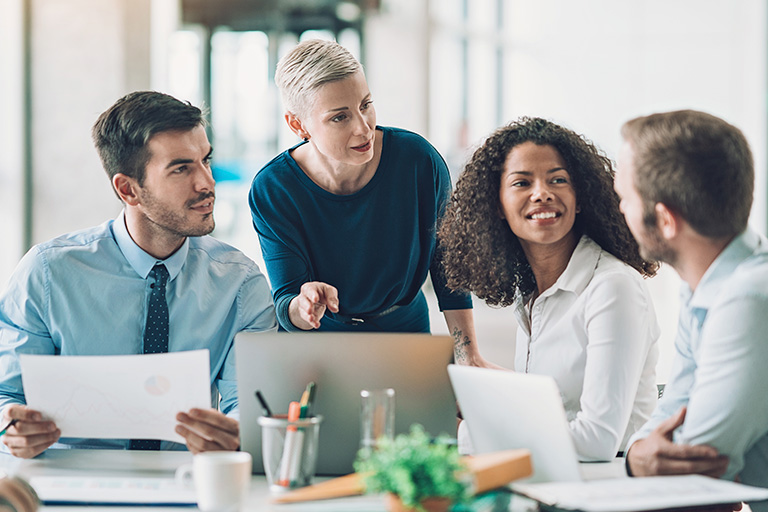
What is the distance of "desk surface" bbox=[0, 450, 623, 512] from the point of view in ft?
3.83

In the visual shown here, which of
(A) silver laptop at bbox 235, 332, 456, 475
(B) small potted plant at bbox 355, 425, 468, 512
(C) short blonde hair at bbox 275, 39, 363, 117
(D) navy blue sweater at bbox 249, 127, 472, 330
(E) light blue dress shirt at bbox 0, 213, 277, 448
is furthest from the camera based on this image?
(D) navy blue sweater at bbox 249, 127, 472, 330

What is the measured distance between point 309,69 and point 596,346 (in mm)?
1026

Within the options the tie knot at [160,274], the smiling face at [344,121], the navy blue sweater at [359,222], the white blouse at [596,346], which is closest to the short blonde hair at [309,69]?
the smiling face at [344,121]

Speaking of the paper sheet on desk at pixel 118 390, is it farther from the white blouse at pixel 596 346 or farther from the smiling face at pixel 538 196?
the smiling face at pixel 538 196

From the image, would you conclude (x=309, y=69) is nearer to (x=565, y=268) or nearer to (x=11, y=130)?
(x=565, y=268)

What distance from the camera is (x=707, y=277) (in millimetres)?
1383

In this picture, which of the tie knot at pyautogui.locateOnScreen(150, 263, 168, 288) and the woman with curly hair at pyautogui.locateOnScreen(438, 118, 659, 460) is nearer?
the woman with curly hair at pyautogui.locateOnScreen(438, 118, 659, 460)

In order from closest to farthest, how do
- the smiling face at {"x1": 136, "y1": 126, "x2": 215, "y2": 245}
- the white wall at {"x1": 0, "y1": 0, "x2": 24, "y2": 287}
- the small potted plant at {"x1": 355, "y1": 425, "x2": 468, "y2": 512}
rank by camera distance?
the small potted plant at {"x1": 355, "y1": 425, "x2": 468, "y2": 512}, the smiling face at {"x1": 136, "y1": 126, "x2": 215, "y2": 245}, the white wall at {"x1": 0, "y1": 0, "x2": 24, "y2": 287}

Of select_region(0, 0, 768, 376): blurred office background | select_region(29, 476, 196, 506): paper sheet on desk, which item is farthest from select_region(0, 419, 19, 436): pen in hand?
select_region(0, 0, 768, 376): blurred office background

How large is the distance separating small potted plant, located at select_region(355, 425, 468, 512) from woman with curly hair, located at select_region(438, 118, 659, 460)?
2.10ft

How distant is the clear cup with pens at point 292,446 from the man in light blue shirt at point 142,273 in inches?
19.4

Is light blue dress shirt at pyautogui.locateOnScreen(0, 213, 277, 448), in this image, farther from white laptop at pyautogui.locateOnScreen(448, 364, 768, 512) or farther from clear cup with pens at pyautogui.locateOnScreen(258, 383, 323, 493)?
white laptop at pyautogui.locateOnScreen(448, 364, 768, 512)

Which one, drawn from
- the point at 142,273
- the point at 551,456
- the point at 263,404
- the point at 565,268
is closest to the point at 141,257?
the point at 142,273

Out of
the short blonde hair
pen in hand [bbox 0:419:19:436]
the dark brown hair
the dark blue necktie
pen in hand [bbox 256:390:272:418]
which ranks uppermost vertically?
the short blonde hair
